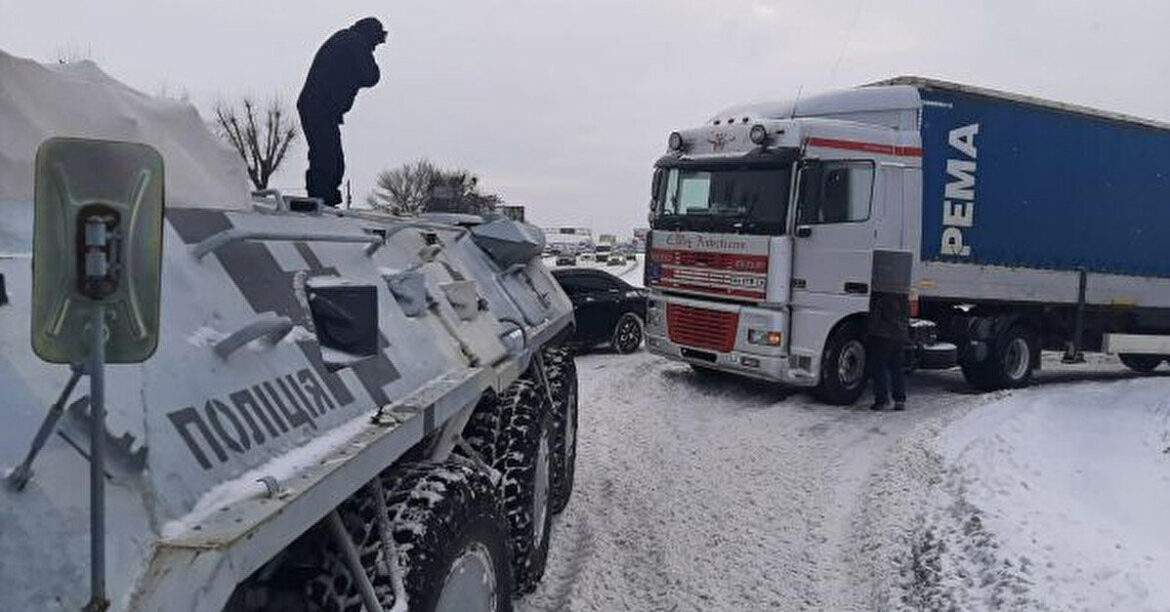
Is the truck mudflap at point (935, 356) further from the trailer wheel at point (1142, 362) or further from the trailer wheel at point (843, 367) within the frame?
the trailer wheel at point (1142, 362)

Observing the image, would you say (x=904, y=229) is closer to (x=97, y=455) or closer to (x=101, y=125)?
(x=101, y=125)

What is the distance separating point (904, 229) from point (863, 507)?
460 cm

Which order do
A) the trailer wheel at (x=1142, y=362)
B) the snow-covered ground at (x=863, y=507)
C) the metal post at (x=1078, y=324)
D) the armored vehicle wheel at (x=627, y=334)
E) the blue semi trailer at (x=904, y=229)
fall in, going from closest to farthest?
the snow-covered ground at (x=863, y=507), the blue semi trailer at (x=904, y=229), the metal post at (x=1078, y=324), the armored vehicle wheel at (x=627, y=334), the trailer wheel at (x=1142, y=362)

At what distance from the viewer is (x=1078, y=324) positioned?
12.4 meters

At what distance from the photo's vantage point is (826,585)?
5.15 metres

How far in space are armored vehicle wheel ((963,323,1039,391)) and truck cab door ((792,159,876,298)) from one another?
279 cm

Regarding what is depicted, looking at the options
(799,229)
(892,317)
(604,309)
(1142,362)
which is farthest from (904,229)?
(1142,362)

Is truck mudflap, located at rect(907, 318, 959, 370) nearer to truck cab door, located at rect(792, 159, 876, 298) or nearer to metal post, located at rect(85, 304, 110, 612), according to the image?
truck cab door, located at rect(792, 159, 876, 298)

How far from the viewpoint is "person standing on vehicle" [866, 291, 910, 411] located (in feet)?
32.3

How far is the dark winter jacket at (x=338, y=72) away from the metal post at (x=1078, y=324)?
10.0m

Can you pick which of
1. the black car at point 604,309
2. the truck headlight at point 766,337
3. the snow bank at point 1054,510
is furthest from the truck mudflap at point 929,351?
the black car at point 604,309

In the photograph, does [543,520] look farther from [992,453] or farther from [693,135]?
[693,135]

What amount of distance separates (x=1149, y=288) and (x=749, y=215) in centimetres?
670

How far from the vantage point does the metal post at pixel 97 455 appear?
1.30 m
